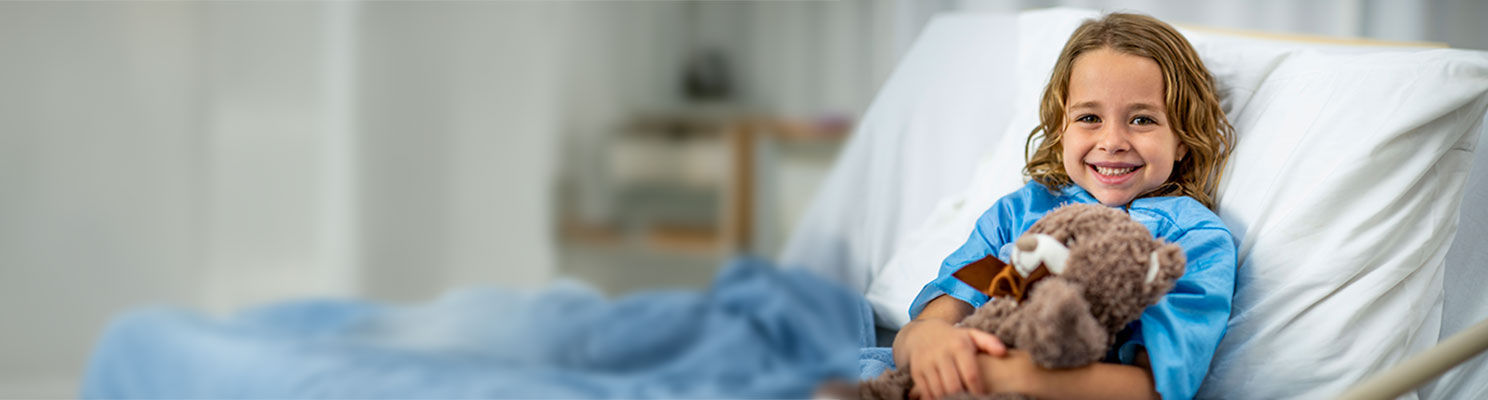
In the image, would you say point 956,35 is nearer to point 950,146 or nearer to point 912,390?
point 950,146

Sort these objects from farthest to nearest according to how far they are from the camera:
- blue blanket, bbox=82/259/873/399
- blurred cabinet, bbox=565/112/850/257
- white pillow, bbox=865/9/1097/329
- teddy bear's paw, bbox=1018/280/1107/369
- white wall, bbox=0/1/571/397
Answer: white wall, bbox=0/1/571/397 → blurred cabinet, bbox=565/112/850/257 → blue blanket, bbox=82/259/873/399 → white pillow, bbox=865/9/1097/329 → teddy bear's paw, bbox=1018/280/1107/369

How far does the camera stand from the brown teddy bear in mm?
353

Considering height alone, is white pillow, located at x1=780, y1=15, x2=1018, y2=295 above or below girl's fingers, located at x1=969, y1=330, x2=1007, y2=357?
above

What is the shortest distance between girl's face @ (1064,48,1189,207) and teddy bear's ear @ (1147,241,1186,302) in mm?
64

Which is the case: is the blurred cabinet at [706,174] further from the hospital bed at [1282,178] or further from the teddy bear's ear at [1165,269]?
the teddy bear's ear at [1165,269]

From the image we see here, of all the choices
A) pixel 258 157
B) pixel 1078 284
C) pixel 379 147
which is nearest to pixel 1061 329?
pixel 1078 284

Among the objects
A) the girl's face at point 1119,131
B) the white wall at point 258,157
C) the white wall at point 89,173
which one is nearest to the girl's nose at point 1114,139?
the girl's face at point 1119,131

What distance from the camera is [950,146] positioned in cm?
50

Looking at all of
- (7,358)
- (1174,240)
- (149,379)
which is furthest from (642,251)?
(7,358)

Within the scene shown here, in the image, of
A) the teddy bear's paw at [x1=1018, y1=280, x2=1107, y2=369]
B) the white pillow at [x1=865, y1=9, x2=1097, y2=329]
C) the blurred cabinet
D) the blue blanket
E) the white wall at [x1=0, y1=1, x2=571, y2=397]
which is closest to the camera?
the teddy bear's paw at [x1=1018, y1=280, x2=1107, y2=369]

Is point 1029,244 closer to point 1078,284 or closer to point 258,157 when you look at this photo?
point 1078,284

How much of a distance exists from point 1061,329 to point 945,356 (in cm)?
6

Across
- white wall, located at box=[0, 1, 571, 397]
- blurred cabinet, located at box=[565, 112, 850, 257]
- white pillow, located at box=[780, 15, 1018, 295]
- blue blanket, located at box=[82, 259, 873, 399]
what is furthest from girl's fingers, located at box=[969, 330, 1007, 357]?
white wall, located at box=[0, 1, 571, 397]

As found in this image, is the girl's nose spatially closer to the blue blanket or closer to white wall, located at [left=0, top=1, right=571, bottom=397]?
the blue blanket
